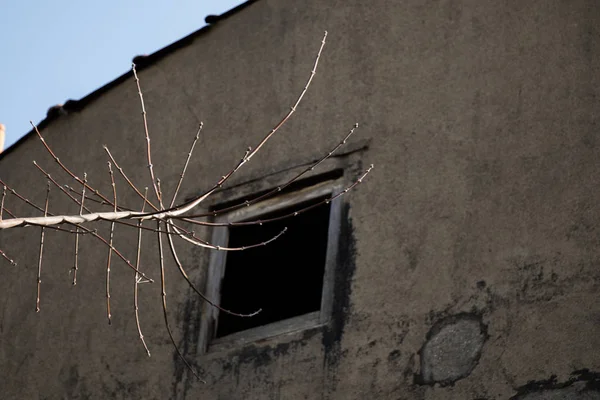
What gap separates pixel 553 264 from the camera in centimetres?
542

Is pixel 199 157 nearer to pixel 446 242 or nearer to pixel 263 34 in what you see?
pixel 263 34

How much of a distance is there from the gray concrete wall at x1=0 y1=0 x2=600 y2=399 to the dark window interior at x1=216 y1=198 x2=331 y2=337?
0.33 m

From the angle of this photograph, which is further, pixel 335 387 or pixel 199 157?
pixel 199 157

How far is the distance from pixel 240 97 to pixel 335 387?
2.27 m

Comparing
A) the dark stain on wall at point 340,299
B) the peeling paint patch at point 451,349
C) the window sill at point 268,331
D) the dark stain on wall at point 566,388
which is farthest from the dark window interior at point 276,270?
the dark stain on wall at point 566,388

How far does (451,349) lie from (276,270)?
2692mm

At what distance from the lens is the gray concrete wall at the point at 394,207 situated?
5430 millimetres

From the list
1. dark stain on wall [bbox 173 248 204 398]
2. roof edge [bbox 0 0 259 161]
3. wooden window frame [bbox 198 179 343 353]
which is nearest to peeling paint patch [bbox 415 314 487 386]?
wooden window frame [bbox 198 179 343 353]

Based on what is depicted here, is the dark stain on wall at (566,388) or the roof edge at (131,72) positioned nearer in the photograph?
the dark stain on wall at (566,388)

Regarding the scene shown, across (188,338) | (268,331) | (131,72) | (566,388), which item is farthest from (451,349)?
(131,72)

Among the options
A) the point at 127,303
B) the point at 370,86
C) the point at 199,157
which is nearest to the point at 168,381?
the point at 127,303

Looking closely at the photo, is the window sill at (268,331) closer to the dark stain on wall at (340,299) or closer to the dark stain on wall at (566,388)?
the dark stain on wall at (340,299)

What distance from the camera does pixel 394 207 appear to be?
6.13 m

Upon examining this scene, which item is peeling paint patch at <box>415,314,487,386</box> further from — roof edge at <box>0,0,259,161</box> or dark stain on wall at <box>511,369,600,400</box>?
roof edge at <box>0,0,259,161</box>
